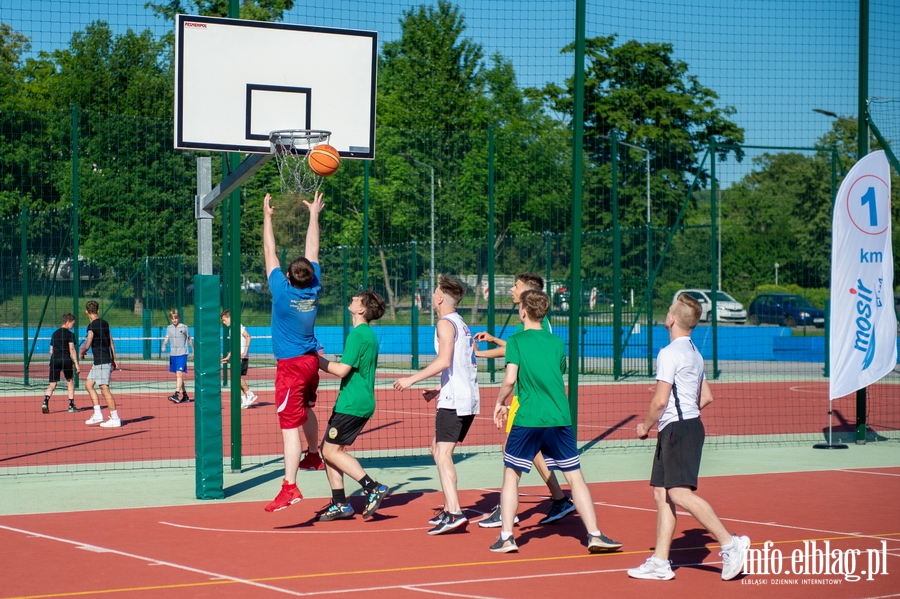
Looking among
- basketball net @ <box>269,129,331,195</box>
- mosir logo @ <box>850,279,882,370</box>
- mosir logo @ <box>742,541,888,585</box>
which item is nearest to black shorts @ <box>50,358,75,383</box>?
basketball net @ <box>269,129,331,195</box>

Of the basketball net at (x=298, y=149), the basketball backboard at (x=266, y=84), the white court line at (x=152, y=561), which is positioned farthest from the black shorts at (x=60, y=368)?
the basketball net at (x=298, y=149)

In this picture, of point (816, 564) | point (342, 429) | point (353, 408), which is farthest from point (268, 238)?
point (816, 564)

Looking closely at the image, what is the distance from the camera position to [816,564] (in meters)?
7.21

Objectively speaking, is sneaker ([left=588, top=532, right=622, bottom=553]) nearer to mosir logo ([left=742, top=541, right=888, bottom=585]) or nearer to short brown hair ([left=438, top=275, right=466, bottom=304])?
mosir logo ([left=742, top=541, right=888, bottom=585])

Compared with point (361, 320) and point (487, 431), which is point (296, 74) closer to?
point (361, 320)

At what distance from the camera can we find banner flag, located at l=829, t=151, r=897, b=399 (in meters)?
13.0

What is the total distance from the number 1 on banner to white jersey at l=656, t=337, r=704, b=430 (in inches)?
290

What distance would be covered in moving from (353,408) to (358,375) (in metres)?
0.28

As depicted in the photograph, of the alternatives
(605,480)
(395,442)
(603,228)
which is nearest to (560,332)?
(603,228)

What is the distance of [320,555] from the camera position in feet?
24.7

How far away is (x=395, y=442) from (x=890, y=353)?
6.52 meters

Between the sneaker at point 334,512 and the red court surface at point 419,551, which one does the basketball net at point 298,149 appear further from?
the red court surface at point 419,551

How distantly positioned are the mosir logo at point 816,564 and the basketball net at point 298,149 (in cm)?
467

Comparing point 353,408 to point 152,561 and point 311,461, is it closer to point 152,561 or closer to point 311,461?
point 311,461
